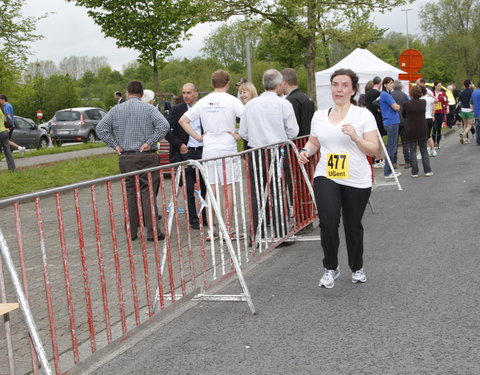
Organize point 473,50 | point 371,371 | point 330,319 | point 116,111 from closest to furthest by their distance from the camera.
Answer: point 371,371 → point 330,319 → point 116,111 → point 473,50

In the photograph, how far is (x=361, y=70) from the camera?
22359 millimetres

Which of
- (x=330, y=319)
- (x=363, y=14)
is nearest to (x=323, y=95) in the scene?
(x=363, y=14)

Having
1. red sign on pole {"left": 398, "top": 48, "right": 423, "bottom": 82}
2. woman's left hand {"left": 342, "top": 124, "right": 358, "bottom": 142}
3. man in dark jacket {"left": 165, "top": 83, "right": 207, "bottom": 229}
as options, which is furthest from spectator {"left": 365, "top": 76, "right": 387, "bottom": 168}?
woman's left hand {"left": 342, "top": 124, "right": 358, "bottom": 142}

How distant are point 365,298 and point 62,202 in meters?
2.66

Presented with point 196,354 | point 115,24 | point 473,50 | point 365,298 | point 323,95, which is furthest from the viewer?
point 473,50

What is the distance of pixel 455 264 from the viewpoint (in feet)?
21.1

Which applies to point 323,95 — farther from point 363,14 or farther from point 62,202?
point 62,202

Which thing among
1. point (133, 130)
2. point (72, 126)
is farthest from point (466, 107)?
point (72, 126)

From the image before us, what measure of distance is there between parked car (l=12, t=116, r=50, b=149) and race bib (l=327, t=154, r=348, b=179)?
22.8 meters

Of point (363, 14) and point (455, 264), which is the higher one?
point (363, 14)

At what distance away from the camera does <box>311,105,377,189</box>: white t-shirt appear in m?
5.76

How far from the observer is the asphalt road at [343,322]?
4164mm

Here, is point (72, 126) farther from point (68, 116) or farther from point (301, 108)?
point (301, 108)

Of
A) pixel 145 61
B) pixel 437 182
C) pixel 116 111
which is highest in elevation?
pixel 145 61
